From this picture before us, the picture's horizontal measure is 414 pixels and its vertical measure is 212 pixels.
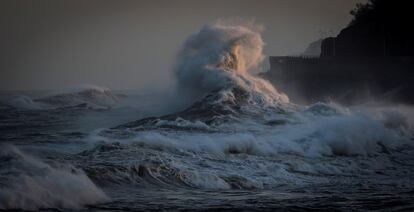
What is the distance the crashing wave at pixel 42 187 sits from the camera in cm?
1128

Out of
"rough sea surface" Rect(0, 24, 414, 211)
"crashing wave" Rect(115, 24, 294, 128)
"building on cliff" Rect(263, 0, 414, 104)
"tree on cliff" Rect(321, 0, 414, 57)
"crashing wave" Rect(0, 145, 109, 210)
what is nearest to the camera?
"crashing wave" Rect(0, 145, 109, 210)

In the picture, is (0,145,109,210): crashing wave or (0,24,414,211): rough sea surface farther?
(0,24,414,211): rough sea surface

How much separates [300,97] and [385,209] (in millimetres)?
28380

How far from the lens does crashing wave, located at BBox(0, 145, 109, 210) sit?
11281 millimetres

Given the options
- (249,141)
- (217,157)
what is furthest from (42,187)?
(249,141)

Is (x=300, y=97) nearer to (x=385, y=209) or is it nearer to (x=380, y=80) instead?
(x=380, y=80)

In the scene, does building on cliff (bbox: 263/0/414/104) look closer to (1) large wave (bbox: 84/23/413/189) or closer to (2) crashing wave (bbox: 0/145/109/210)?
(1) large wave (bbox: 84/23/413/189)

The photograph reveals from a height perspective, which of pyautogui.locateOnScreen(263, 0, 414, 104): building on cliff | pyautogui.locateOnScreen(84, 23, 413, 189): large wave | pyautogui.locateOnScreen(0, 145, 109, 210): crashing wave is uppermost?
pyautogui.locateOnScreen(263, 0, 414, 104): building on cliff

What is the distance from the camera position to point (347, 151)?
20.0 metres

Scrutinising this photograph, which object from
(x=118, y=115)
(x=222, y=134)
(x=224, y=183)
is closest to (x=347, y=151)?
(x=222, y=134)

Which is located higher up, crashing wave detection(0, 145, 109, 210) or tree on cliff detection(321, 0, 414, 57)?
tree on cliff detection(321, 0, 414, 57)

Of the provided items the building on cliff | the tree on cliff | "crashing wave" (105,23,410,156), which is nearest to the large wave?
"crashing wave" (105,23,410,156)

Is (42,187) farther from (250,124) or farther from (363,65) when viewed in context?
(363,65)

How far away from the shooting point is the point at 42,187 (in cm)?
1182
